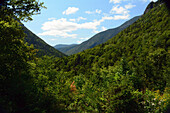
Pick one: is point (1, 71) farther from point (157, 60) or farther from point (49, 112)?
point (157, 60)

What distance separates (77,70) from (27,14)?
357 ft

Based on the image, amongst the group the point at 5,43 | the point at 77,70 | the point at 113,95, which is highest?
the point at 5,43

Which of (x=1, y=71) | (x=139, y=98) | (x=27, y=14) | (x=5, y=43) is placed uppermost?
(x=27, y=14)

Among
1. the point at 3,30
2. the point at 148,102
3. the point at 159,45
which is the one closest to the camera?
the point at 148,102

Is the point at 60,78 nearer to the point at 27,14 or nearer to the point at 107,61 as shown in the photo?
the point at 27,14

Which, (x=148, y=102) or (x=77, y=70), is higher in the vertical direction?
(x=148, y=102)

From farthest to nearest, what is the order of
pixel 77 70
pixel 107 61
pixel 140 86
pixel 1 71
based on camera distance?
pixel 77 70, pixel 107 61, pixel 140 86, pixel 1 71

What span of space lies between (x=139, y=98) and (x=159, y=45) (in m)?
89.3

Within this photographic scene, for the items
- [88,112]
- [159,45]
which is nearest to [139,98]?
[88,112]

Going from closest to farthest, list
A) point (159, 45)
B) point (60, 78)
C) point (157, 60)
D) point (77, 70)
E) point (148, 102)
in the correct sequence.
A: point (148, 102) → point (60, 78) → point (157, 60) → point (159, 45) → point (77, 70)

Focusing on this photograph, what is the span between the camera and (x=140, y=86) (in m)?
25.0

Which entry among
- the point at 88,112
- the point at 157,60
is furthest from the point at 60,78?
the point at 157,60

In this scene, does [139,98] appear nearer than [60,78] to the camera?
Yes

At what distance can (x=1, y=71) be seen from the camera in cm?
709
